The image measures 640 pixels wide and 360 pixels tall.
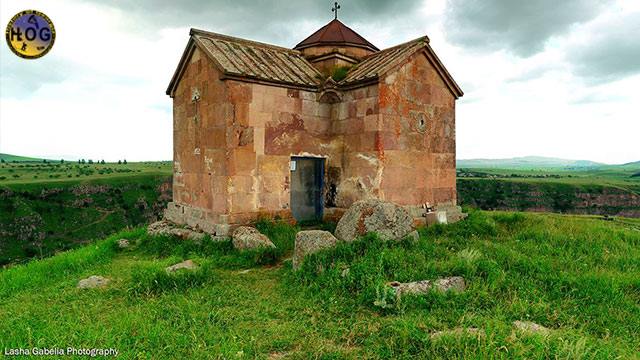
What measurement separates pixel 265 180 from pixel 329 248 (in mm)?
3529

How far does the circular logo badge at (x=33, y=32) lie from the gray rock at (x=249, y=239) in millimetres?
5447

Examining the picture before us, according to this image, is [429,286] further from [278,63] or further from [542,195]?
[542,195]

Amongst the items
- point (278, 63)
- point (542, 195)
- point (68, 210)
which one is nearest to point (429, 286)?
point (278, 63)

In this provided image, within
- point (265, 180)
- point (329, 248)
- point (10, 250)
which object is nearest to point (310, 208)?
point (265, 180)

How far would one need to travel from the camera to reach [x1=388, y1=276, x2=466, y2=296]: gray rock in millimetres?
5163

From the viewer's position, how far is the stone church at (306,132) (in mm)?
9312

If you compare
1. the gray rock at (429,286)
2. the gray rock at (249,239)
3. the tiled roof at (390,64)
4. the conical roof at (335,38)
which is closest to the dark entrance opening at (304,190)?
the tiled roof at (390,64)

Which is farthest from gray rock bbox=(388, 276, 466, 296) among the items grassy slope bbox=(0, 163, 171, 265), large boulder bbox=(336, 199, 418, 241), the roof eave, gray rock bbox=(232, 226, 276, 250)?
grassy slope bbox=(0, 163, 171, 265)

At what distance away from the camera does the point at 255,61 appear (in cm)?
1016

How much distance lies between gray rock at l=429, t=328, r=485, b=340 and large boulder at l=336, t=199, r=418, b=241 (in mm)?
2977

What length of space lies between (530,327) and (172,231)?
867 cm

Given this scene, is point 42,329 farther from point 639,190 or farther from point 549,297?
point 639,190

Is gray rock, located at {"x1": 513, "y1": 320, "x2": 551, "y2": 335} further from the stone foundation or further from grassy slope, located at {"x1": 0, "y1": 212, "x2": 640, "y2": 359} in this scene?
the stone foundation

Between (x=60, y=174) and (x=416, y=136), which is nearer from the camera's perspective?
(x=416, y=136)
